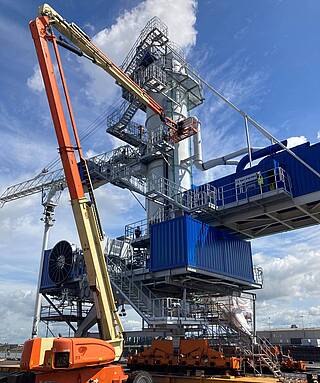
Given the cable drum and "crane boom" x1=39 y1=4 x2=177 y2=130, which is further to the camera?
the cable drum

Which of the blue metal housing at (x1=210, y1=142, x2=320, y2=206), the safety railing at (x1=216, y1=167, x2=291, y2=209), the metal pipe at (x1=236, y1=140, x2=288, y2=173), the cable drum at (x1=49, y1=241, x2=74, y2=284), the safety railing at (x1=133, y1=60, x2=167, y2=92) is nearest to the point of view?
the blue metal housing at (x1=210, y1=142, x2=320, y2=206)

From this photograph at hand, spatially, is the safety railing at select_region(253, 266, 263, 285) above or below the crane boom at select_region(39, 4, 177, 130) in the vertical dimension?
below

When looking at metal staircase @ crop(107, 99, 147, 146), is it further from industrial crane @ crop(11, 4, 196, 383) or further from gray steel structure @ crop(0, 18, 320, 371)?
industrial crane @ crop(11, 4, 196, 383)

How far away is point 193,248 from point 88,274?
12482mm

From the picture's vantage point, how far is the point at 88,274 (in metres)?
15.0

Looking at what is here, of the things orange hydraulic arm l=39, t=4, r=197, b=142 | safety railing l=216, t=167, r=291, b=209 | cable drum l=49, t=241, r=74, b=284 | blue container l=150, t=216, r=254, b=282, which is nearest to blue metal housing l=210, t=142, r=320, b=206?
safety railing l=216, t=167, r=291, b=209

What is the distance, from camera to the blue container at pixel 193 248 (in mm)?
26125

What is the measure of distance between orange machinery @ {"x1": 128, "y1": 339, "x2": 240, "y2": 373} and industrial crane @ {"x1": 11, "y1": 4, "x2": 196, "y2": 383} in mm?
6857

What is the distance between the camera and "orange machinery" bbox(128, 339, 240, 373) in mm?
19109

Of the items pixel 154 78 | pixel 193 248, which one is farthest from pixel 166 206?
pixel 154 78

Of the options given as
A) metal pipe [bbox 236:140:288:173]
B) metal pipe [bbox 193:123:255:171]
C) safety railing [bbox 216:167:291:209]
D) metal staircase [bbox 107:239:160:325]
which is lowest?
metal staircase [bbox 107:239:160:325]

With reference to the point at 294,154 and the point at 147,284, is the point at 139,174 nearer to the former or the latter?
the point at 147,284

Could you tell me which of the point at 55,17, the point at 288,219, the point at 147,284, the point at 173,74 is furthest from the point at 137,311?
the point at 173,74

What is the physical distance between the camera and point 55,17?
20078mm
